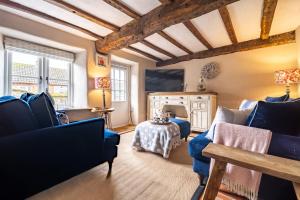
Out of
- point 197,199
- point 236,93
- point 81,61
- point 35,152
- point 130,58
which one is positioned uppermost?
point 130,58

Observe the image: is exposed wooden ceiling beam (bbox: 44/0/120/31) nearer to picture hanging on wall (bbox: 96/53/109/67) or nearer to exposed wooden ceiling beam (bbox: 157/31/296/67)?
picture hanging on wall (bbox: 96/53/109/67)

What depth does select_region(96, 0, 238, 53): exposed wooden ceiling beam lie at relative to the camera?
2095 mm

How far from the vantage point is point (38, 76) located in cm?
304

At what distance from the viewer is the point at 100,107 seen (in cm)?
376

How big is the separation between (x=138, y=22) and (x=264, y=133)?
8.29ft

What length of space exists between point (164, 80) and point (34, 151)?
412 cm

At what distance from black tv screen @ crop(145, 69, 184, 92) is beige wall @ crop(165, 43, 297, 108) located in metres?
0.49

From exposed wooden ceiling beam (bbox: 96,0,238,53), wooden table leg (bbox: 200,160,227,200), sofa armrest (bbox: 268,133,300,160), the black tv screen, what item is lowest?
wooden table leg (bbox: 200,160,227,200)

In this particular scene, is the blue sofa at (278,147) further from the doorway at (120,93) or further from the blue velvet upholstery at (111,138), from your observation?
the doorway at (120,93)

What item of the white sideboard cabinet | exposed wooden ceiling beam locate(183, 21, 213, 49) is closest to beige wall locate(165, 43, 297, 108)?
the white sideboard cabinet

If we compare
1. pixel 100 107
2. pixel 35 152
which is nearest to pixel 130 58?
pixel 100 107

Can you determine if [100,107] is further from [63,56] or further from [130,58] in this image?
[130,58]

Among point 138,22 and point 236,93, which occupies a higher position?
point 138,22

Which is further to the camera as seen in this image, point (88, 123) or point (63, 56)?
point (63, 56)
